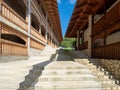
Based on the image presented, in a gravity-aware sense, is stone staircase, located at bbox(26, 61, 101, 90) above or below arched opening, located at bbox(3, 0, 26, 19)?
below

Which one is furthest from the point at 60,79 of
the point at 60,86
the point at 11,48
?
the point at 11,48

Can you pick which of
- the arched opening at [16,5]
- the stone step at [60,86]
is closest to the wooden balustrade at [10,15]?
the arched opening at [16,5]

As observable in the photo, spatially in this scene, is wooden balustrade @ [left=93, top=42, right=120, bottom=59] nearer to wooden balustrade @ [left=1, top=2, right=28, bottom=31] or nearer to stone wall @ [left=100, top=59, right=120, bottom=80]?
stone wall @ [left=100, top=59, right=120, bottom=80]

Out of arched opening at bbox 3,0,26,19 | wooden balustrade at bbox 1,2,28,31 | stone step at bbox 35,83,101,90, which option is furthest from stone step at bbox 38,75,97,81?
arched opening at bbox 3,0,26,19

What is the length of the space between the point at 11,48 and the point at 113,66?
5.81m

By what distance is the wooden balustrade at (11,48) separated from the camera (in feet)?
32.4

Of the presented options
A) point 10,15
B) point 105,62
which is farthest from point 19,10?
point 105,62

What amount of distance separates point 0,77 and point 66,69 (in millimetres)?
3041

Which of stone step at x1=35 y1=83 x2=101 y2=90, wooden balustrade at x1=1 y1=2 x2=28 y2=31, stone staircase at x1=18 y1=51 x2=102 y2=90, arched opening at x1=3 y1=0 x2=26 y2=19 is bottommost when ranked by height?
stone step at x1=35 y1=83 x2=101 y2=90

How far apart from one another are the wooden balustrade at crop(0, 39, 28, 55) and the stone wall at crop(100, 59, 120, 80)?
5.46 meters

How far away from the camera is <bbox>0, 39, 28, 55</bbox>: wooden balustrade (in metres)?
9.87

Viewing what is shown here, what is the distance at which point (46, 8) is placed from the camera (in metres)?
24.5

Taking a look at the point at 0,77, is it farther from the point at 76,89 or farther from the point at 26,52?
the point at 26,52

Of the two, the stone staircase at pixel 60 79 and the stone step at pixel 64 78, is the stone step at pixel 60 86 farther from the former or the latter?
the stone step at pixel 64 78
